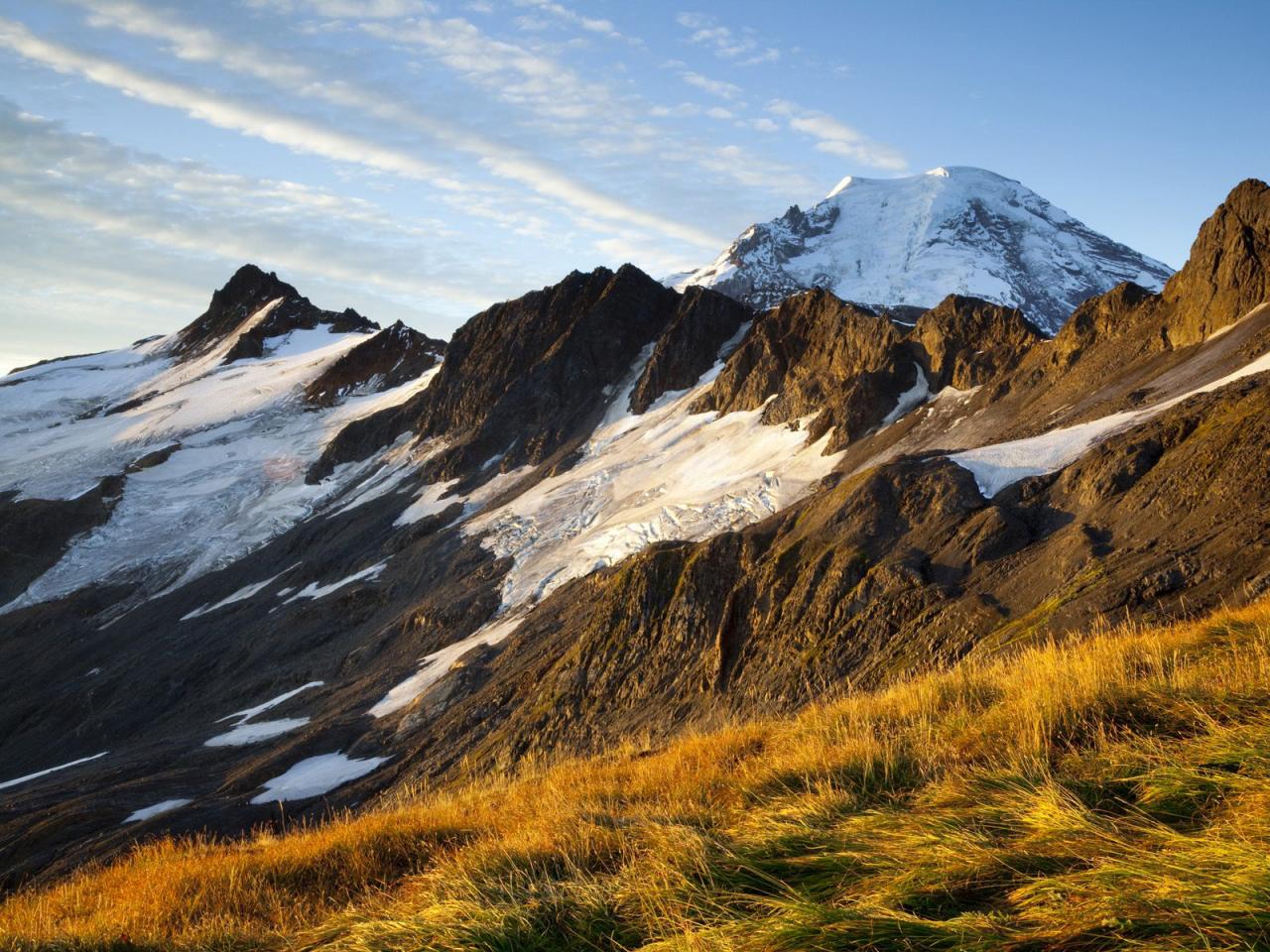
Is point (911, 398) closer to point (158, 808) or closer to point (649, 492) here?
point (649, 492)

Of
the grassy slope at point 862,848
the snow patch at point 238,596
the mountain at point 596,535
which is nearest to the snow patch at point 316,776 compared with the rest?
the mountain at point 596,535

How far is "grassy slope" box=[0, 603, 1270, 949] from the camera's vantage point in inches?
164

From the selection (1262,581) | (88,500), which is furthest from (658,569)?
(88,500)

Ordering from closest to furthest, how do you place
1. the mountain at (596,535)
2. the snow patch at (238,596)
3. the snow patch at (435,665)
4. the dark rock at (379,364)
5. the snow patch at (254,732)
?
the mountain at (596,535)
the snow patch at (435,665)
the snow patch at (254,732)
the snow patch at (238,596)
the dark rock at (379,364)

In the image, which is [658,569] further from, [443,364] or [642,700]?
[443,364]

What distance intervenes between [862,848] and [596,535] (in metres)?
49.2

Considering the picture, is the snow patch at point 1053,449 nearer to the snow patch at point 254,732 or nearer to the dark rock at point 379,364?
the snow patch at point 254,732

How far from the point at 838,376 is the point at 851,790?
177 ft

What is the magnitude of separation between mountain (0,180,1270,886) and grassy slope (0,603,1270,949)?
34.4 feet

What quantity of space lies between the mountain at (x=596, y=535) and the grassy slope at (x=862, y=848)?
1049 centimetres

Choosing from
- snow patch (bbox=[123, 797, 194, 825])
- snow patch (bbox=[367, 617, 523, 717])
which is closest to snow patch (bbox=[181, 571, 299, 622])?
snow patch (bbox=[367, 617, 523, 717])

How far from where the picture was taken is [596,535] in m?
54.3

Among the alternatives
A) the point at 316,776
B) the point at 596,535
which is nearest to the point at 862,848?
the point at 316,776

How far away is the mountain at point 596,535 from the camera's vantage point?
84.0ft
